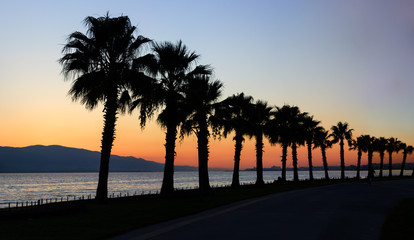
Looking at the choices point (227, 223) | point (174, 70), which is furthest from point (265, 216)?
point (174, 70)

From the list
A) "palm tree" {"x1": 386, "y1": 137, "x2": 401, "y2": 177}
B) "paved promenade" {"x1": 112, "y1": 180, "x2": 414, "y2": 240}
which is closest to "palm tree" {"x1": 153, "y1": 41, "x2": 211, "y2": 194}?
"paved promenade" {"x1": 112, "y1": 180, "x2": 414, "y2": 240}

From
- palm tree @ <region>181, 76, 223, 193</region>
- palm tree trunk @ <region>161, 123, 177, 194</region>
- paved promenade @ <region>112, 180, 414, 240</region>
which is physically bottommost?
paved promenade @ <region>112, 180, 414, 240</region>

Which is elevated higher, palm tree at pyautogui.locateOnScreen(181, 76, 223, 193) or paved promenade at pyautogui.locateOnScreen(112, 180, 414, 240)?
palm tree at pyautogui.locateOnScreen(181, 76, 223, 193)

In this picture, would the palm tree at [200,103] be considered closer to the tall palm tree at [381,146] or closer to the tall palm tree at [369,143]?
the tall palm tree at [369,143]

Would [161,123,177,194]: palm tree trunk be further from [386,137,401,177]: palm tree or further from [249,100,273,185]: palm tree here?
[386,137,401,177]: palm tree

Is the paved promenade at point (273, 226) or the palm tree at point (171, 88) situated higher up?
the palm tree at point (171, 88)

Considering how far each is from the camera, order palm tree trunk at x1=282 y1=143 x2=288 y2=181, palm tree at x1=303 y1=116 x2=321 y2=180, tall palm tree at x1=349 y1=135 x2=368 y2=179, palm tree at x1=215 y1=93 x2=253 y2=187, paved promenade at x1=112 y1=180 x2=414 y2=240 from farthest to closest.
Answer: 1. tall palm tree at x1=349 y1=135 x2=368 y2=179
2. palm tree at x1=303 y1=116 x2=321 y2=180
3. palm tree trunk at x1=282 y1=143 x2=288 y2=181
4. palm tree at x1=215 y1=93 x2=253 y2=187
5. paved promenade at x1=112 y1=180 x2=414 y2=240

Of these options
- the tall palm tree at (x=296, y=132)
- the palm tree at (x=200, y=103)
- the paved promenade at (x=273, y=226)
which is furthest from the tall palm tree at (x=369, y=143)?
the paved promenade at (x=273, y=226)

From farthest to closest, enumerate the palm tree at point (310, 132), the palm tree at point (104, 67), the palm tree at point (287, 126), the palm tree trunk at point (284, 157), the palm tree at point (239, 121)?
the palm tree at point (310, 132)
the palm tree trunk at point (284, 157)
the palm tree at point (287, 126)
the palm tree at point (239, 121)
the palm tree at point (104, 67)

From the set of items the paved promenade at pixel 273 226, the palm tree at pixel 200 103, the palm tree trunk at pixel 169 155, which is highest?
the palm tree at pixel 200 103

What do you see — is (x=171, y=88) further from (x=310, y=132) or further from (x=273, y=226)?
(x=310, y=132)

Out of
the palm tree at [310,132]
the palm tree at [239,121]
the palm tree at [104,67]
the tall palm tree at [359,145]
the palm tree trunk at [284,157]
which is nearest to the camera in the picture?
the palm tree at [104,67]

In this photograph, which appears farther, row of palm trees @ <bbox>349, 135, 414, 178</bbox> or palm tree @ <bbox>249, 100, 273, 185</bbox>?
row of palm trees @ <bbox>349, 135, 414, 178</bbox>

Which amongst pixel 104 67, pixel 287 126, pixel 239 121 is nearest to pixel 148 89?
pixel 104 67
